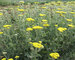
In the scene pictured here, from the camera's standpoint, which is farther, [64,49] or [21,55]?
[64,49]

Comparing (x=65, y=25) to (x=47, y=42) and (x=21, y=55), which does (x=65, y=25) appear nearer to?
(x=47, y=42)

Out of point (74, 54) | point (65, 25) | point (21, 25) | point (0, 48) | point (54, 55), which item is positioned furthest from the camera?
point (65, 25)

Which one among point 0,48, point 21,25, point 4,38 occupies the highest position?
point 21,25

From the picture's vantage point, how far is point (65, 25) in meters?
3.29

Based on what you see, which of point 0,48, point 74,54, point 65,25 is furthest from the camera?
point 65,25

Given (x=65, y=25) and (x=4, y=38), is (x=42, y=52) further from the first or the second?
(x=65, y=25)

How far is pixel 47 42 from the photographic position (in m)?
2.74

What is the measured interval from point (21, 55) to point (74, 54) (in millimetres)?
1099

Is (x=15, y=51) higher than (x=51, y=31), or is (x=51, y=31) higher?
(x=51, y=31)

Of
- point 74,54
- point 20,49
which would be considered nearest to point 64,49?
point 74,54

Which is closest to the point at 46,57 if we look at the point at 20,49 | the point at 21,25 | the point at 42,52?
the point at 42,52

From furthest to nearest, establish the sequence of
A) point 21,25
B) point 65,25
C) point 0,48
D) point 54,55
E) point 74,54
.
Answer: point 65,25, point 21,25, point 0,48, point 74,54, point 54,55

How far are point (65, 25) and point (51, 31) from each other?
0.54 metres

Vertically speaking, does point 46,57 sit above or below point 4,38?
below
